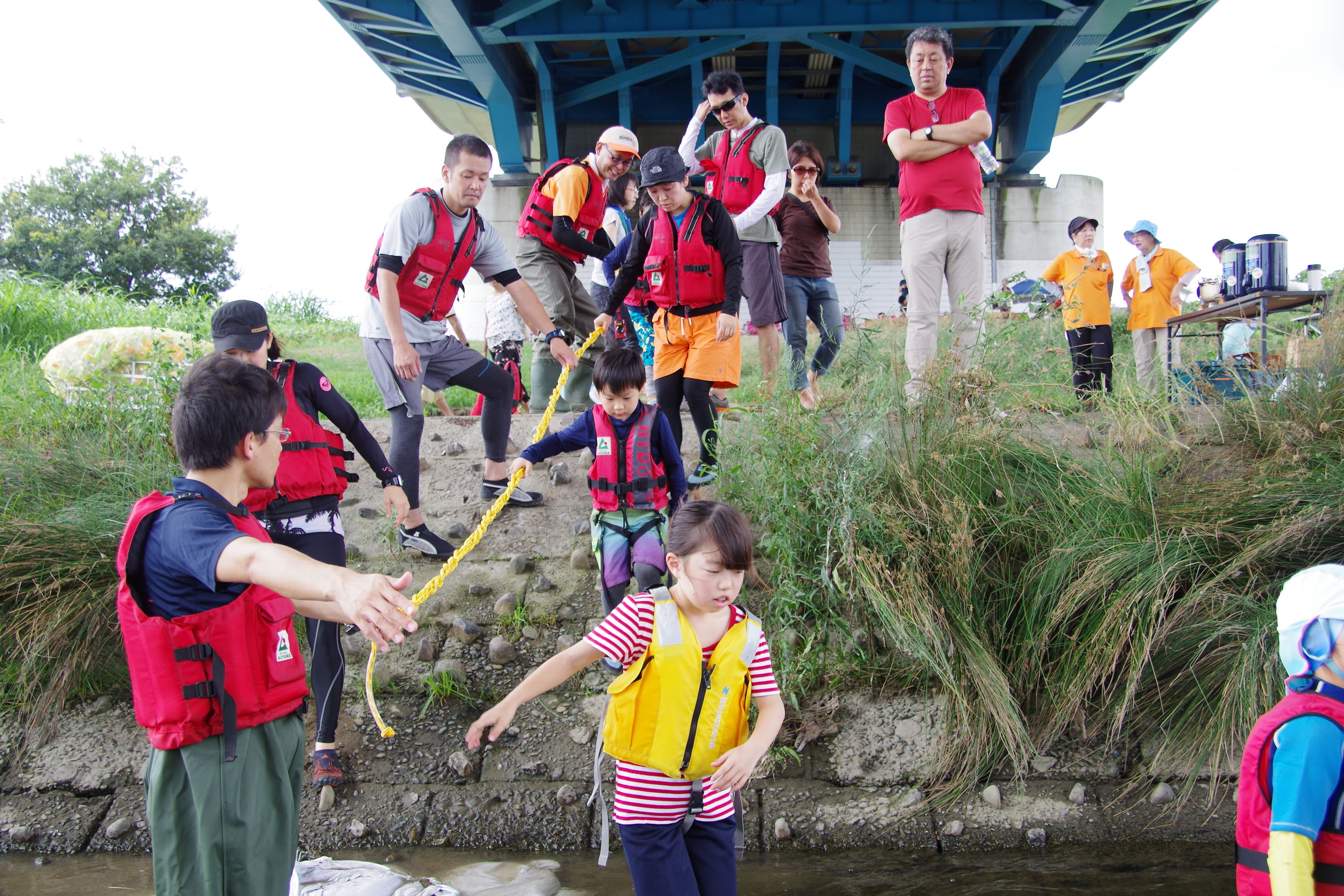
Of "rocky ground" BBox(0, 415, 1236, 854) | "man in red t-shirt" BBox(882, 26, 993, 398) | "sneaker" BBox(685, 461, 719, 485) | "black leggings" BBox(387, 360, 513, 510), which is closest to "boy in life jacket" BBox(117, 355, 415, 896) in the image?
"rocky ground" BBox(0, 415, 1236, 854)

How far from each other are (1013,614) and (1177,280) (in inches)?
211

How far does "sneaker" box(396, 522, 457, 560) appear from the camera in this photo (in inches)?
207

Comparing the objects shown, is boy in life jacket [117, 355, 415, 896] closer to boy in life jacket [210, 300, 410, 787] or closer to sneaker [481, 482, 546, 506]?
boy in life jacket [210, 300, 410, 787]

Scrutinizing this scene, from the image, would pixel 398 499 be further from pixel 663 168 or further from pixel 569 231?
pixel 569 231

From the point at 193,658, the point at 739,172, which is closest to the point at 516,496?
the point at 739,172

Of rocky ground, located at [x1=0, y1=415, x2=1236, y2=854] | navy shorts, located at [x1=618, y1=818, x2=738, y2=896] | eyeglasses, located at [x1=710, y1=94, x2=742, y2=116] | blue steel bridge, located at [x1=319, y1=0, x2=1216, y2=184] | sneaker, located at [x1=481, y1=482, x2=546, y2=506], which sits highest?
blue steel bridge, located at [x1=319, y1=0, x2=1216, y2=184]

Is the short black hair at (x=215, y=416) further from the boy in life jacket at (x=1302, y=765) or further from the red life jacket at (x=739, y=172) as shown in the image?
the red life jacket at (x=739, y=172)

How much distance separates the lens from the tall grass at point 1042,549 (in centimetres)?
375

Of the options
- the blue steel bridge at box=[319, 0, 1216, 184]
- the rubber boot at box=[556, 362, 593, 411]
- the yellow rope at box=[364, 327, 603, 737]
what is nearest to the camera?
the yellow rope at box=[364, 327, 603, 737]

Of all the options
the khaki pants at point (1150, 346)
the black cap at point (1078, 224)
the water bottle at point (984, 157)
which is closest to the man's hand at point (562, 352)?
the water bottle at point (984, 157)

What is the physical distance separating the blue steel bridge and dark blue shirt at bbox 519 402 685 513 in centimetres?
1190

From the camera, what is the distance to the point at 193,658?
2150 millimetres

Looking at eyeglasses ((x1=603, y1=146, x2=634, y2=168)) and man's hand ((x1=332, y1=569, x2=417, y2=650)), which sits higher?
eyeglasses ((x1=603, y1=146, x2=634, y2=168))

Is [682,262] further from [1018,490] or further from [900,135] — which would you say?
[1018,490]
